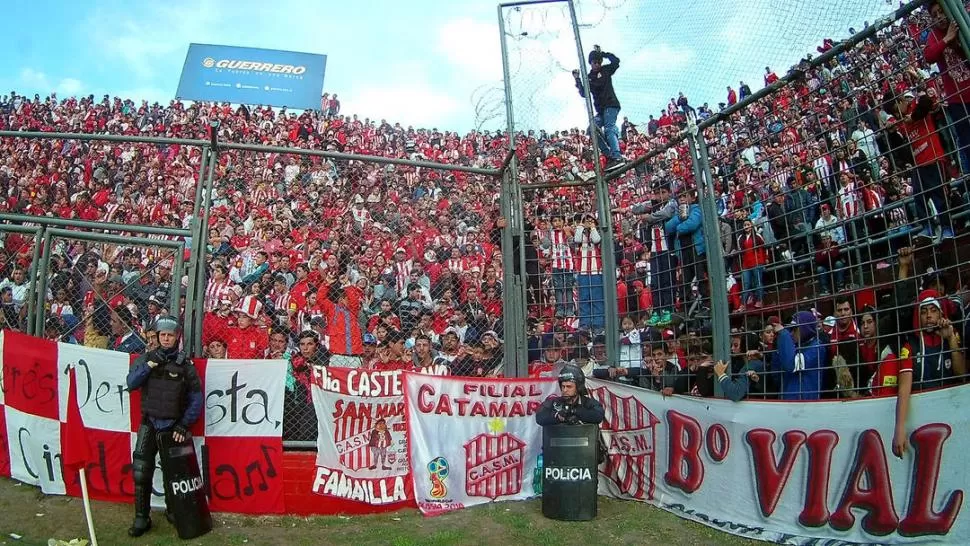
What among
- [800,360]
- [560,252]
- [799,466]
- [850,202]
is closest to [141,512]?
[560,252]

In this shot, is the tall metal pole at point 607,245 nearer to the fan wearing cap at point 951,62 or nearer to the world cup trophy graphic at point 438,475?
the world cup trophy graphic at point 438,475

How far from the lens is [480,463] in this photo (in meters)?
6.62

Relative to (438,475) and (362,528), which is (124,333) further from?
(438,475)

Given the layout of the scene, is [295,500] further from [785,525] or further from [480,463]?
[785,525]

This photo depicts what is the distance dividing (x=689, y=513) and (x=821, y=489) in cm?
133

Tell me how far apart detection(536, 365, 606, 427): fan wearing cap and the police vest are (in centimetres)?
334

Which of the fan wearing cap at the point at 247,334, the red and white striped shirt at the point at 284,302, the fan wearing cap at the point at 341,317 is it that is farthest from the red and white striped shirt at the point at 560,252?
the fan wearing cap at the point at 247,334

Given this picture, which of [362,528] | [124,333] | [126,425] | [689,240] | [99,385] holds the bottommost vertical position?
[362,528]

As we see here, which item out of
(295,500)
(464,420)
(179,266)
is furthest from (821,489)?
(179,266)

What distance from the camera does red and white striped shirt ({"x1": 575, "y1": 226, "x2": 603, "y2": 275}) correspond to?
23.6 ft

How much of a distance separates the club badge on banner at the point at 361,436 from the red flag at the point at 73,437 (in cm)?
213

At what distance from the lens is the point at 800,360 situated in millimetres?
5621

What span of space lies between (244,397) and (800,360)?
5.13 meters

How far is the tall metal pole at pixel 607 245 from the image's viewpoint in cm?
682
